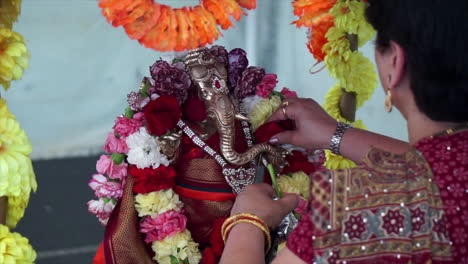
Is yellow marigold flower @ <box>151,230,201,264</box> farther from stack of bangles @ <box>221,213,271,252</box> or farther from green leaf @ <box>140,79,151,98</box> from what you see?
stack of bangles @ <box>221,213,271,252</box>

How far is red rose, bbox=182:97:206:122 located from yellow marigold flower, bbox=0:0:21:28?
0.57 metres

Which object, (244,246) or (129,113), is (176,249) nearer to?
(129,113)

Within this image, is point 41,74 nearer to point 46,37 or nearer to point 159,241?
point 46,37

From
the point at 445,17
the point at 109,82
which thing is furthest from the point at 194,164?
the point at 109,82

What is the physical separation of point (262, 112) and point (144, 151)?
39cm

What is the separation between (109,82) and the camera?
4.89 metres

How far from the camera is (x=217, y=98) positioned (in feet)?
6.23

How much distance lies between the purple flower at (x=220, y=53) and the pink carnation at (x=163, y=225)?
473 mm

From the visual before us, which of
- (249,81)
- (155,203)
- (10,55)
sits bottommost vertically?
(155,203)

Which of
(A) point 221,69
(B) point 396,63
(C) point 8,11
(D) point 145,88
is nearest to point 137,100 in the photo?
(D) point 145,88

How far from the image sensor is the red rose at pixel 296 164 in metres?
2.02

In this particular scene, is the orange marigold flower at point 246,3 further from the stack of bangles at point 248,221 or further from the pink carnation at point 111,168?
the stack of bangles at point 248,221

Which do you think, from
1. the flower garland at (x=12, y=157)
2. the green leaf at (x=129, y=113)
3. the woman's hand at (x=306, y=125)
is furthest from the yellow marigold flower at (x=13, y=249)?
the woman's hand at (x=306, y=125)

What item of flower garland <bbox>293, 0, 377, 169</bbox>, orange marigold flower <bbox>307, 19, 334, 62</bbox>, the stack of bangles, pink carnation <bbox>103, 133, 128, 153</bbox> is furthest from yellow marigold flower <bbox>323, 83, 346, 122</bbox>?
the stack of bangles
